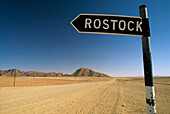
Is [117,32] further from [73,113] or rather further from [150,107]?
[73,113]

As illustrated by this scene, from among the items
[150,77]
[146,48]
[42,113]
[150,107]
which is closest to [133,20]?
[146,48]

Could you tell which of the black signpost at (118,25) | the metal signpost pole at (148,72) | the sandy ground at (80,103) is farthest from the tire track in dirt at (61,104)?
the black signpost at (118,25)

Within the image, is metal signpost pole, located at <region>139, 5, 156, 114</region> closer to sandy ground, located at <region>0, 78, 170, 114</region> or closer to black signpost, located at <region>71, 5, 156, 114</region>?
black signpost, located at <region>71, 5, 156, 114</region>

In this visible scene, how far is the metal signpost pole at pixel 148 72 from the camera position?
1.59 metres

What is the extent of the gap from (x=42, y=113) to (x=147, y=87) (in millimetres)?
5892

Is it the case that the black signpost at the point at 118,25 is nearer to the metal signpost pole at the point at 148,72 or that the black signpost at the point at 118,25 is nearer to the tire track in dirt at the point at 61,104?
the metal signpost pole at the point at 148,72

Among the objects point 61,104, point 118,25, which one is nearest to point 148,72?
point 118,25

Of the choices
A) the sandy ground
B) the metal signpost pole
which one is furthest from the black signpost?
the sandy ground

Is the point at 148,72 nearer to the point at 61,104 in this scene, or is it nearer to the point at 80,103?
the point at 80,103

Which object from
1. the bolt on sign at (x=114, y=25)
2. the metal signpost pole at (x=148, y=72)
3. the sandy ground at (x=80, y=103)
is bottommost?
the sandy ground at (x=80, y=103)

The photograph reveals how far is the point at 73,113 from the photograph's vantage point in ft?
18.2

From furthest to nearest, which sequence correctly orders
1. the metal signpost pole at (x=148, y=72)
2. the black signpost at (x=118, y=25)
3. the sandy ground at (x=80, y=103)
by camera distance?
the sandy ground at (x=80, y=103)
the black signpost at (x=118, y=25)
the metal signpost pole at (x=148, y=72)

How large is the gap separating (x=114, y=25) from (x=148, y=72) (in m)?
1.12

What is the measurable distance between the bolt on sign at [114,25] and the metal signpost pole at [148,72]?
15 centimetres
